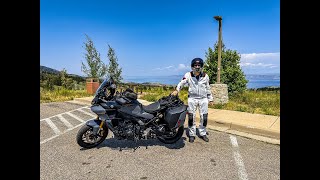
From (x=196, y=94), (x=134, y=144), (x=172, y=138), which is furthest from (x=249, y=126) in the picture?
(x=134, y=144)

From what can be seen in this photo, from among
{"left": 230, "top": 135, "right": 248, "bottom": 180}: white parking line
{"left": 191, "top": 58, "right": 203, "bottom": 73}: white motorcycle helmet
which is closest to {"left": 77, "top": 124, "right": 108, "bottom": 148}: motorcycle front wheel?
{"left": 191, "top": 58, "right": 203, "bottom": 73}: white motorcycle helmet

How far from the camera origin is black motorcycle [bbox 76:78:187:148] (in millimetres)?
4672

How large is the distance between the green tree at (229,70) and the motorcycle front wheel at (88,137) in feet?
43.8

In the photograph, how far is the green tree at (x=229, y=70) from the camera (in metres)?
17.3

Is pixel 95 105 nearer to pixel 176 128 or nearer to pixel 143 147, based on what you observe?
pixel 143 147

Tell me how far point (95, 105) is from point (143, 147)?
1360 mm

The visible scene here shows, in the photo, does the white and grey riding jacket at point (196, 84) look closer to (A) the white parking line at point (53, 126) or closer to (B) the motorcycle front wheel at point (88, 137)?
(B) the motorcycle front wheel at point (88, 137)
